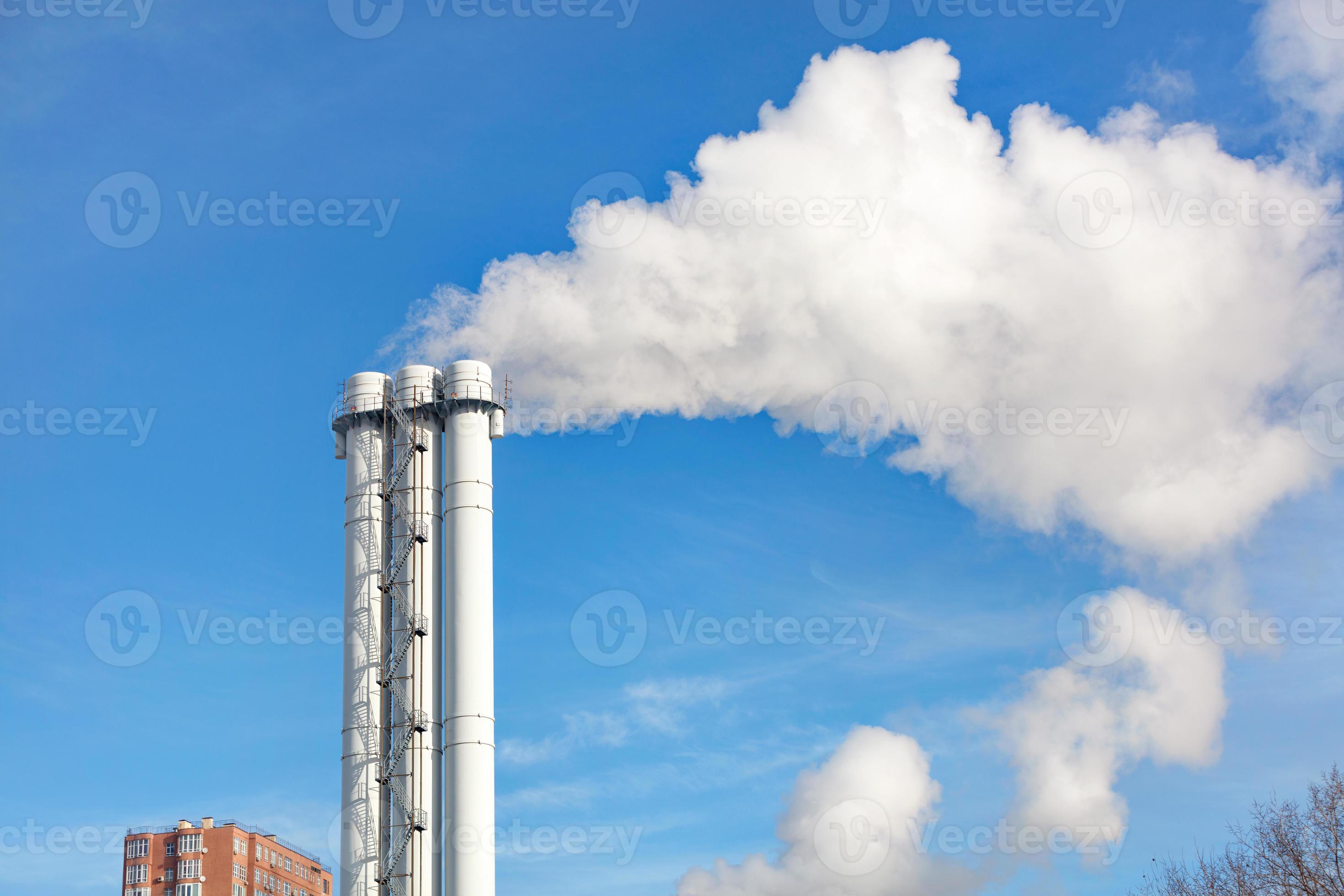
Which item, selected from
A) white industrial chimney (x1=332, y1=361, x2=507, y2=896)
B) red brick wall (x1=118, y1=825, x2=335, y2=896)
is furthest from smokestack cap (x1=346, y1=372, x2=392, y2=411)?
red brick wall (x1=118, y1=825, x2=335, y2=896)

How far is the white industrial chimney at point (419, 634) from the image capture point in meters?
76.2

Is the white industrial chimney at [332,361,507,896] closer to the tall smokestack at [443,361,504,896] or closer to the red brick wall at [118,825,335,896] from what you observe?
the tall smokestack at [443,361,504,896]

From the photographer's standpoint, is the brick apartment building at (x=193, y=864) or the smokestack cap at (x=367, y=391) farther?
the brick apartment building at (x=193, y=864)

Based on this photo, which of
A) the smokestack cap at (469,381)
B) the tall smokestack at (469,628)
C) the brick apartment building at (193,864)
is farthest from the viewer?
the brick apartment building at (193,864)

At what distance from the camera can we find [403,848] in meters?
76.0

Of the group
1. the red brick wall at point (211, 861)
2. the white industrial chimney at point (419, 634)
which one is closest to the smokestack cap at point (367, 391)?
the white industrial chimney at point (419, 634)

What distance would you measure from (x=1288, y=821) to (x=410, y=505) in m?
48.0

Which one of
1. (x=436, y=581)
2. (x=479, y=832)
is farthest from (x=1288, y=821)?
(x=436, y=581)

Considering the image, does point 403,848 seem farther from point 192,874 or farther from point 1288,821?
point 192,874

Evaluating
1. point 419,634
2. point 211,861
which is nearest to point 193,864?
point 211,861

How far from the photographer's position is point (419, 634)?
7994 centimetres

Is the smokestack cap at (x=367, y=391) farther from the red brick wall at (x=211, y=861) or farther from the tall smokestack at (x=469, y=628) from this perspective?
the red brick wall at (x=211, y=861)

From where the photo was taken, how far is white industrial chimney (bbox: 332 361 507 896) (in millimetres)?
76250

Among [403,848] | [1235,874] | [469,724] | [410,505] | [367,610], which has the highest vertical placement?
[410,505]
